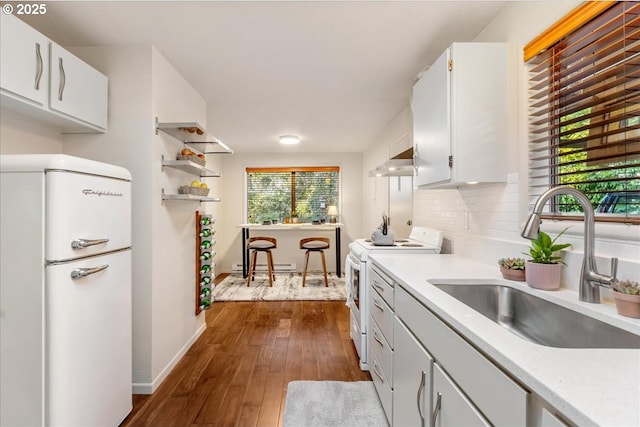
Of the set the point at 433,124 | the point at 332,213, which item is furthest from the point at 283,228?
the point at 433,124

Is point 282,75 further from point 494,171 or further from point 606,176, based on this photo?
point 606,176

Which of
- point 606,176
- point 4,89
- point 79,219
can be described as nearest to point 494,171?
point 606,176

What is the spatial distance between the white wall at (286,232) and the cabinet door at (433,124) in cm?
381

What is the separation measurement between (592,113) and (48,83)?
2610 millimetres

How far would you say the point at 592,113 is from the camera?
118cm

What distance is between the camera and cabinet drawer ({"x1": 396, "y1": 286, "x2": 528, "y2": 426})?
2.12 ft

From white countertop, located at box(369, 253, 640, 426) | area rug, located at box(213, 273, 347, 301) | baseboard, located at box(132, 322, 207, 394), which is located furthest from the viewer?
area rug, located at box(213, 273, 347, 301)

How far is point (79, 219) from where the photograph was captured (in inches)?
54.2

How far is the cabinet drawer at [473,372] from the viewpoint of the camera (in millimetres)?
647

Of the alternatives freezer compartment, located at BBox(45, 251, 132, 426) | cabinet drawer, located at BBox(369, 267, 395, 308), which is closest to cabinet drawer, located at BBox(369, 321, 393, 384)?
cabinet drawer, located at BBox(369, 267, 395, 308)

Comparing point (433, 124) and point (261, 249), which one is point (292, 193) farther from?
point (433, 124)

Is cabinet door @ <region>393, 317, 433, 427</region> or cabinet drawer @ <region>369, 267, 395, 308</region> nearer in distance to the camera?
cabinet door @ <region>393, 317, 433, 427</region>

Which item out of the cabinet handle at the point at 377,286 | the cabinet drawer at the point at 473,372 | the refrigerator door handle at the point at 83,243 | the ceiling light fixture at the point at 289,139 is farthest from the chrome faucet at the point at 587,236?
the ceiling light fixture at the point at 289,139

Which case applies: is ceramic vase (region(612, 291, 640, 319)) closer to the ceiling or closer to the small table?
the ceiling
